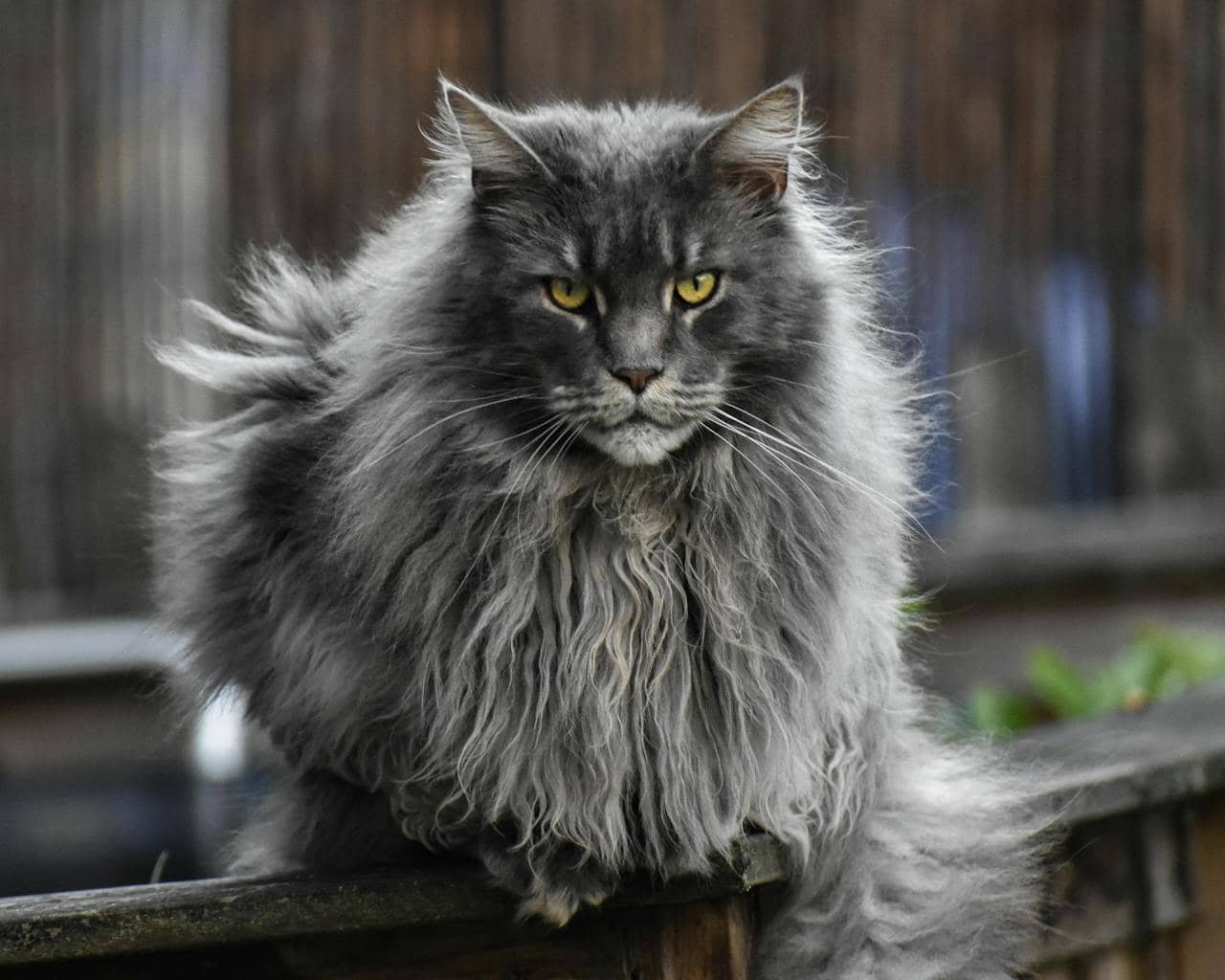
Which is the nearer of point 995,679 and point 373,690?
point 373,690

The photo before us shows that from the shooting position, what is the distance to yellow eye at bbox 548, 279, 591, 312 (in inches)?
84.0

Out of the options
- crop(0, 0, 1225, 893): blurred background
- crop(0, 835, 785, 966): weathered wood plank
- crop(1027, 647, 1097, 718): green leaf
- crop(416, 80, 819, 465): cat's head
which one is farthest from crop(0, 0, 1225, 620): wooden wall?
crop(0, 835, 785, 966): weathered wood plank

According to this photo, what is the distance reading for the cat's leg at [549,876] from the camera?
85.2 inches

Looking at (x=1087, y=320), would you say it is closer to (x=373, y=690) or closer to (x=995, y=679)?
(x=995, y=679)

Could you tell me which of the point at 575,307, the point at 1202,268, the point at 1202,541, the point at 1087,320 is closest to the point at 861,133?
the point at 1087,320

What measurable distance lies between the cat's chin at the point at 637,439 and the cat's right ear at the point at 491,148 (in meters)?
0.39

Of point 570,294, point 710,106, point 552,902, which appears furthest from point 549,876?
point 710,106

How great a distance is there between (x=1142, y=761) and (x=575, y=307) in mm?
1549

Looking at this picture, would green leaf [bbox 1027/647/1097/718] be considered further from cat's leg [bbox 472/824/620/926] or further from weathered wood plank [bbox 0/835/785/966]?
cat's leg [bbox 472/824/620/926]

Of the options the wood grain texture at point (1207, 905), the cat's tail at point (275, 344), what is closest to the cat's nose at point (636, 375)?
the cat's tail at point (275, 344)

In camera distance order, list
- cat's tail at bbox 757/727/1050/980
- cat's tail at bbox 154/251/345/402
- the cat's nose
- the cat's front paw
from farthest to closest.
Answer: cat's tail at bbox 154/251/345/402, cat's tail at bbox 757/727/1050/980, the cat's front paw, the cat's nose

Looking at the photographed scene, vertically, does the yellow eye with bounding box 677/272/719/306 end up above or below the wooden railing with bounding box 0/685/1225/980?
above

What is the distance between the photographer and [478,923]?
223cm

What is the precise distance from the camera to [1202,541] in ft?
19.7
